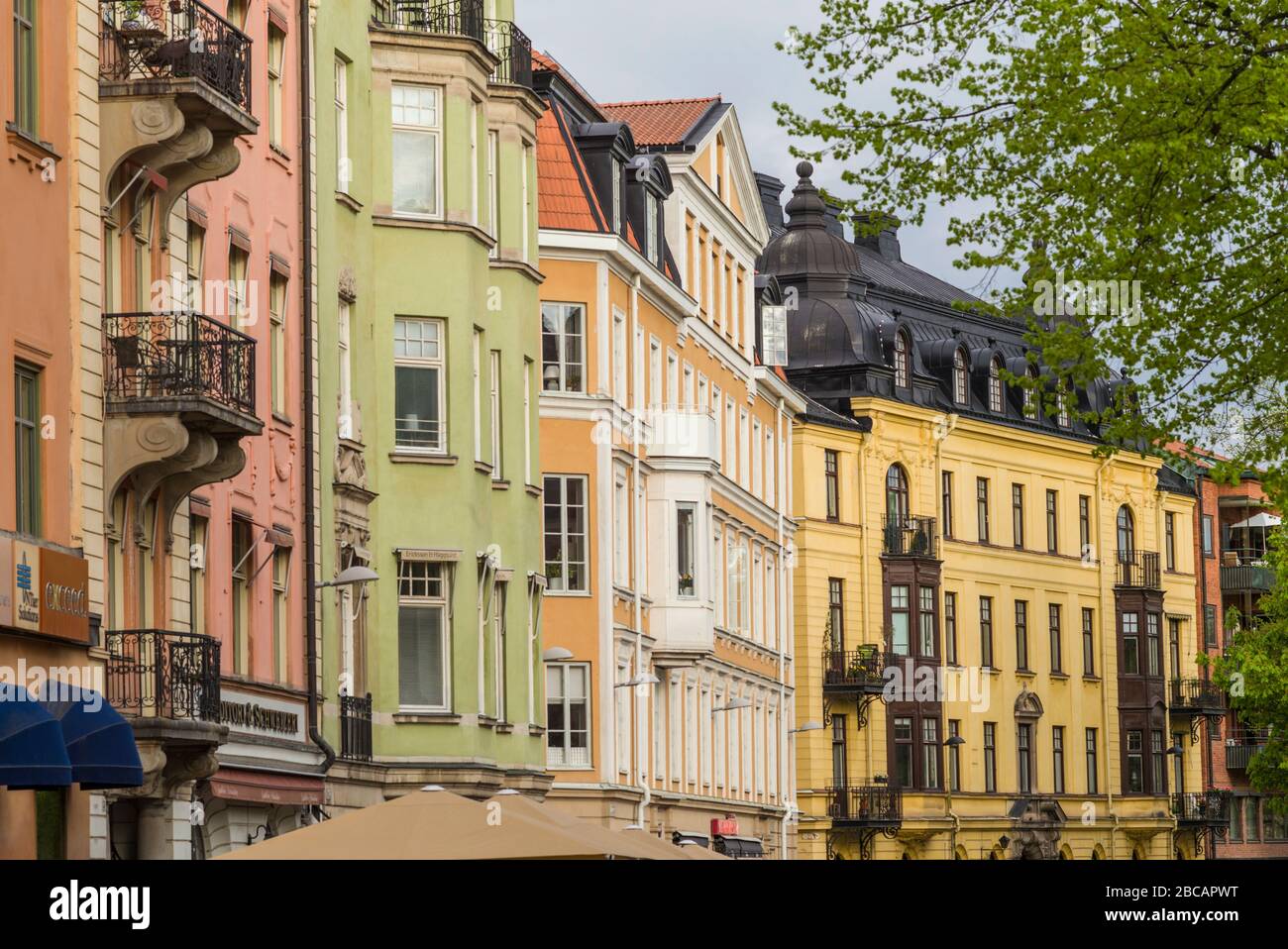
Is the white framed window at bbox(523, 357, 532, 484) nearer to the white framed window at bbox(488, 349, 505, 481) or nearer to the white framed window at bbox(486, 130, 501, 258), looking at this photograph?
the white framed window at bbox(488, 349, 505, 481)

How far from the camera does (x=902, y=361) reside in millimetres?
83375

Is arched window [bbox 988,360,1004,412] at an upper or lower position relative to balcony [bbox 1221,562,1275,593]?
upper

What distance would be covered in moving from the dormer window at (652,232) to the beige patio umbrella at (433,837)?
1556 inches

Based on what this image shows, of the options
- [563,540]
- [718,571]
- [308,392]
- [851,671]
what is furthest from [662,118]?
[308,392]

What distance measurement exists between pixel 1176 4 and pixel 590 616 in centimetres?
2648

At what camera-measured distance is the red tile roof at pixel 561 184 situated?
5147cm

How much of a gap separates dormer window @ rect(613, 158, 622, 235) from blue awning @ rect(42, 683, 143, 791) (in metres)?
30.2

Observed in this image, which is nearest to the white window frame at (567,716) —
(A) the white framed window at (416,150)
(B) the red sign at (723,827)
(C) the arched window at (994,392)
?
(B) the red sign at (723,827)

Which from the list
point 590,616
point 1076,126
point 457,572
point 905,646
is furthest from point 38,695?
point 905,646

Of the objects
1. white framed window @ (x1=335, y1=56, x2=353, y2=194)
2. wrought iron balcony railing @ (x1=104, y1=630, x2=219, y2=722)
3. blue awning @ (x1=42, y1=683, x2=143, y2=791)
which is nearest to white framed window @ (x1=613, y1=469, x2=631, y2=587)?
white framed window @ (x1=335, y1=56, x2=353, y2=194)

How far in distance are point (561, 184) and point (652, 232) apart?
16.3 ft

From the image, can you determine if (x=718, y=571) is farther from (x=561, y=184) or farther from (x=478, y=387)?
(x=478, y=387)

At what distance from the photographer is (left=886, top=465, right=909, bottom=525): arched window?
81.4 meters
